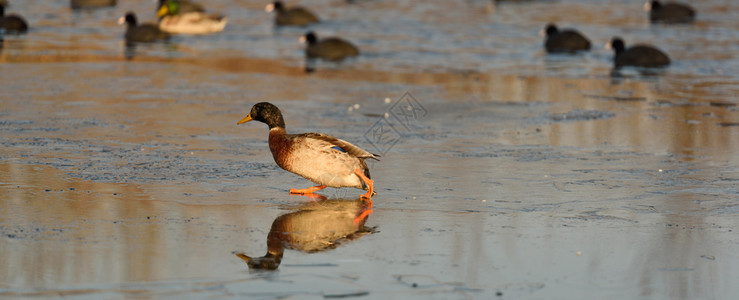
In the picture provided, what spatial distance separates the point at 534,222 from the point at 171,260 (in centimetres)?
239

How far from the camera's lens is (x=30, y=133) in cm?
969

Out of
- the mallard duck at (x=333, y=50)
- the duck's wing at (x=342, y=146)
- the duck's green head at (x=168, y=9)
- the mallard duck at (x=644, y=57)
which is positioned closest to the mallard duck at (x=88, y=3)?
the duck's green head at (x=168, y=9)

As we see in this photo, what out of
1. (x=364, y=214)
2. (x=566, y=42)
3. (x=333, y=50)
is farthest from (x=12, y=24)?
(x=364, y=214)

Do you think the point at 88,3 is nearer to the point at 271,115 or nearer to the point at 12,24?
the point at 12,24

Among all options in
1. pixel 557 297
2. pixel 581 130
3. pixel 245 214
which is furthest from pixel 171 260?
pixel 581 130

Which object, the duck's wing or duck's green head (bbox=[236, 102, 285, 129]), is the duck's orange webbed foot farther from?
duck's green head (bbox=[236, 102, 285, 129])

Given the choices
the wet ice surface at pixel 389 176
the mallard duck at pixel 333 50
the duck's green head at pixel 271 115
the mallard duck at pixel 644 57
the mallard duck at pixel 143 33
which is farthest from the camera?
the mallard duck at pixel 143 33

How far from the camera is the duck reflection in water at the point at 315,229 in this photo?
5781mm

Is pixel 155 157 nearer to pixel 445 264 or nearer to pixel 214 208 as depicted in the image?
pixel 214 208

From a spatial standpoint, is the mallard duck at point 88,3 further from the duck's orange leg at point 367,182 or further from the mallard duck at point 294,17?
the duck's orange leg at point 367,182

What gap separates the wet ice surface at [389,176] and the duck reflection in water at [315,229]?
0.08 m

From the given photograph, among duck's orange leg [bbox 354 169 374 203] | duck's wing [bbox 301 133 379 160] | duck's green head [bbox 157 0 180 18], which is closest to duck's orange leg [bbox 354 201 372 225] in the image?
duck's orange leg [bbox 354 169 374 203]

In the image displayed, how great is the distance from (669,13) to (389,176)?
1978 cm

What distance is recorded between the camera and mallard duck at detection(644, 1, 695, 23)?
26047mm
